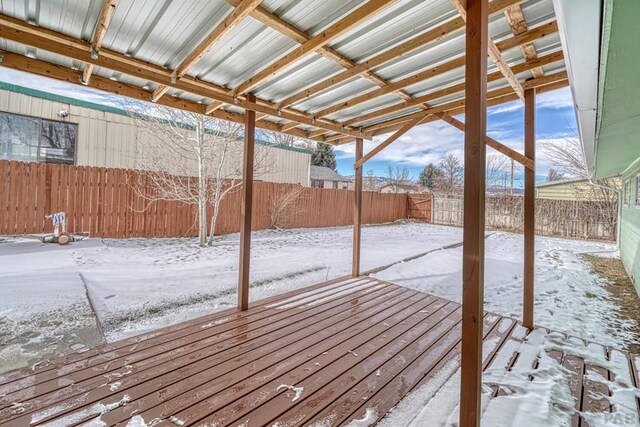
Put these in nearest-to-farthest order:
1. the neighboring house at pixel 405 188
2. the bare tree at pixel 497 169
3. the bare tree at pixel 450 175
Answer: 1. the bare tree at pixel 497 169
2. the bare tree at pixel 450 175
3. the neighboring house at pixel 405 188

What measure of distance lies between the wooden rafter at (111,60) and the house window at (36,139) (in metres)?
8.04

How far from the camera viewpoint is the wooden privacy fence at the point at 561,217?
31.9 feet

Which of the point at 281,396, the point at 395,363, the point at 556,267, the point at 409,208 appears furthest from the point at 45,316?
the point at 409,208

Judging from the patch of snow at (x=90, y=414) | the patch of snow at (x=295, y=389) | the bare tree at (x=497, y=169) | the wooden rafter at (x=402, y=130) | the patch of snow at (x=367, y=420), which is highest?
the bare tree at (x=497, y=169)

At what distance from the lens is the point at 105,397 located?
171cm

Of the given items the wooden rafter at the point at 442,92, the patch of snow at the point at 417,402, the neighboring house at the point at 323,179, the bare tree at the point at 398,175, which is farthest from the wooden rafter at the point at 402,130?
the bare tree at the point at 398,175

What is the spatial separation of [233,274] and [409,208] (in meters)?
12.5

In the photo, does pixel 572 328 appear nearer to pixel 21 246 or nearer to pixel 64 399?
pixel 64 399

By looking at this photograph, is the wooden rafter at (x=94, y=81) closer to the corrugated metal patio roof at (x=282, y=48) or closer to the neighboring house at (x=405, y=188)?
the corrugated metal patio roof at (x=282, y=48)

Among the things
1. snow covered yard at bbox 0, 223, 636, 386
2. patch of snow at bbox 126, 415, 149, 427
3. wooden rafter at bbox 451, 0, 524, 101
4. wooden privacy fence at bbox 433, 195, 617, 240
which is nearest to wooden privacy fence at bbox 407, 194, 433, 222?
wooden privacy fence at bbox 433, 195, 617, 240

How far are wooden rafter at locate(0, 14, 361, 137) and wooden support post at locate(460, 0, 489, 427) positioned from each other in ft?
7.62

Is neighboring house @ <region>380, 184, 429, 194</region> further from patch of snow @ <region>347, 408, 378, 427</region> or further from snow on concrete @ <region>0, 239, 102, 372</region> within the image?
patch of snow @ <region>347, 408, 378, 427</region>

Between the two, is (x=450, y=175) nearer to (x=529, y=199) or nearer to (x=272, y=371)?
(x=529, y=199)

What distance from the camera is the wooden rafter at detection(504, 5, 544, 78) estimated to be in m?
1.76
